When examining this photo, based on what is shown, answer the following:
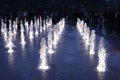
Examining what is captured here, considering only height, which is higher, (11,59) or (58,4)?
(58,4)

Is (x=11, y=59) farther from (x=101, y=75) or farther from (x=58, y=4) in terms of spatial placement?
(x=58, y=4)

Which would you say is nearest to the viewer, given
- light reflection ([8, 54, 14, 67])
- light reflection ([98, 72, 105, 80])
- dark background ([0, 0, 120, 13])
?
light reflection ([98, 72, 105, 80])

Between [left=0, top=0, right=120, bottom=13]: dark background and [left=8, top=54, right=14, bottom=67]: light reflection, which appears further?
[left=0, top=0, right=120, bottom=13]: dark background

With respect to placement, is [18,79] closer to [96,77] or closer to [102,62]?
[96,77]

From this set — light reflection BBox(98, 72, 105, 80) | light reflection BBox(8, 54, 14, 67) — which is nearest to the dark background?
light reflection BBox(8, 54, 14, 67)

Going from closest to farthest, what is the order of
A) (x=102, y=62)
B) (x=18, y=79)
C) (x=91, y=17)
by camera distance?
1. (x=18, y=79)
2. (x=102, y=62)
3. (x=91, y=17)

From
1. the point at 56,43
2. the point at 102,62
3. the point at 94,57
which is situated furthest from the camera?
the point at 56,43

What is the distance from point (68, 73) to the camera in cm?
1218

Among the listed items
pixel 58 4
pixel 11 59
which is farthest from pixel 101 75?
pixel 58 4

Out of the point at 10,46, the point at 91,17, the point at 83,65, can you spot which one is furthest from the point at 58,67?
the point at 91,17

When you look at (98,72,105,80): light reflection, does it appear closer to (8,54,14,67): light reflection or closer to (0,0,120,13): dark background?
(8,54,14,67): light reflection

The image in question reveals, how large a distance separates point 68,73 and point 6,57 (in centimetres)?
391

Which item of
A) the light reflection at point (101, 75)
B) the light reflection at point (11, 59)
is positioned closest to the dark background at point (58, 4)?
the light reflection at point (11, 59)

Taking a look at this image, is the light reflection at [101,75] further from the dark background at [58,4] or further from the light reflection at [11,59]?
the dark background at [58,4]
